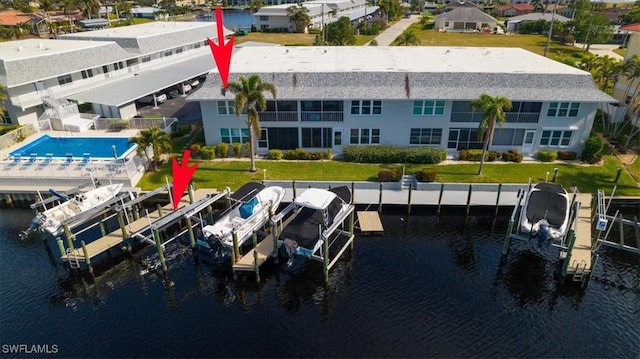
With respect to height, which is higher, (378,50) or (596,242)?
(378,50)

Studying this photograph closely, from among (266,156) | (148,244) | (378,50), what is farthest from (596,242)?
(378,50)

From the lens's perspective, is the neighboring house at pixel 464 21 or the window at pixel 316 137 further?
the neighboring house at pixel 464 21

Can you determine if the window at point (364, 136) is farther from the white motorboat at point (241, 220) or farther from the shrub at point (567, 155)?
the shrub at point (567, 155)

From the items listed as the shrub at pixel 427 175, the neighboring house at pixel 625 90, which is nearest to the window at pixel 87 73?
the shrub at pixel 427 175

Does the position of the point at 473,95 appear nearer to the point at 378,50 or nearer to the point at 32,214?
the point at 378,50

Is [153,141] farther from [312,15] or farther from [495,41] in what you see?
[312,15]

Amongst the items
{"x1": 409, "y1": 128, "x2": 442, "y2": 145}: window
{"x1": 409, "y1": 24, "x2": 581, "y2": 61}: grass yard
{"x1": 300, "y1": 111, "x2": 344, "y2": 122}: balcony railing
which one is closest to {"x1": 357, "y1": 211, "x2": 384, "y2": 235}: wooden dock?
{"x1": 300, "y1": 111, "x2": 344, "y2": 122}: balcony railing
